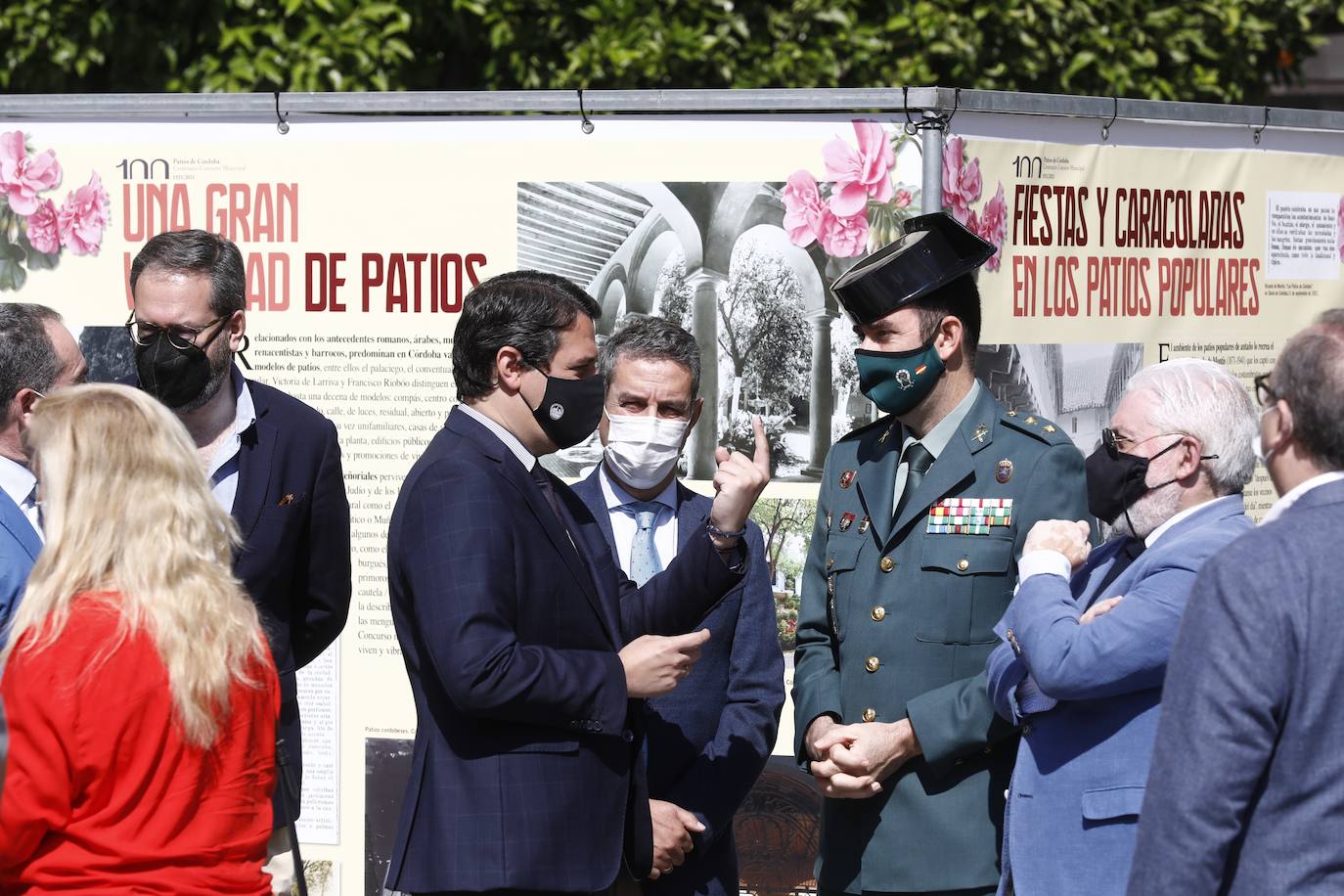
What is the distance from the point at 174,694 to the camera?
234 cm

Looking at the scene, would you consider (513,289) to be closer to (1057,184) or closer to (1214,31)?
(1057,184)

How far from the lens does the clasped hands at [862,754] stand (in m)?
3.34

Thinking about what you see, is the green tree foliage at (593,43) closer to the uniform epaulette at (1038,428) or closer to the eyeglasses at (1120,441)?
the uniform epaulette at (1038,428)

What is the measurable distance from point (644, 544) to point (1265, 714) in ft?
6.21

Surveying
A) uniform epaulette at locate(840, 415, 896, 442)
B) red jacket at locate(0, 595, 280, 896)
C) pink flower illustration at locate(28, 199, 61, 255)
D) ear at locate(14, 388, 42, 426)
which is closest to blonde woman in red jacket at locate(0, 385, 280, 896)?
red jacket at locate(0, 595, 280, 896)

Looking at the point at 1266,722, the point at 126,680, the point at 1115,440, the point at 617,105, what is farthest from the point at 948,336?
the point at 126,680

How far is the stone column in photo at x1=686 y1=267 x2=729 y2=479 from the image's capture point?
4.24 meters

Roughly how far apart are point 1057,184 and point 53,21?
578 centimetres

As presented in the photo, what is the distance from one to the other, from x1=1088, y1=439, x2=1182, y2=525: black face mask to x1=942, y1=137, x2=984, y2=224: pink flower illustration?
45.9 inches

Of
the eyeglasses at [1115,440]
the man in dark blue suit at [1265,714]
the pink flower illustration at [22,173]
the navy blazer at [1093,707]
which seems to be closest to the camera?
the man in dark blue suit at [1265,714]

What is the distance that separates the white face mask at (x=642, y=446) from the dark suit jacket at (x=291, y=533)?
73 cm

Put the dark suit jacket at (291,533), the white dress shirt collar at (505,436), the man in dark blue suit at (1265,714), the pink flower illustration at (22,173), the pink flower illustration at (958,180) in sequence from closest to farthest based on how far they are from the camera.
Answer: the man in dark blue suit at (1265,714), the white dress shirt collar at (505,436), the dark suit jacket at (291,533), the pink flower illustration at (958,180), the pink flower illustration at (22,173)

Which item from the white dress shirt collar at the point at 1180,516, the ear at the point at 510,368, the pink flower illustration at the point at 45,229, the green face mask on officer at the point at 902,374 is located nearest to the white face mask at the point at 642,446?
the green face mask on officer at the point at 902,374

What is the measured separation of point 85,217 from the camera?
452 cm
